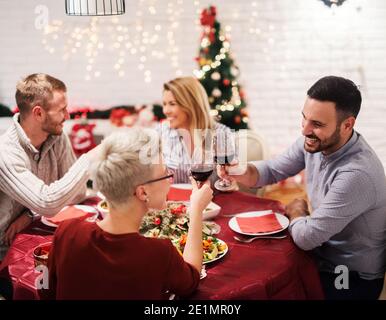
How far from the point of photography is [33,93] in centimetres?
246

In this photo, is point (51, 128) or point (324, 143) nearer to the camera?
point (324, 143)

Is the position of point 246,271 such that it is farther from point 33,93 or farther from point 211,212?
point 33,93

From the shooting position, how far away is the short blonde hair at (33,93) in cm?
246

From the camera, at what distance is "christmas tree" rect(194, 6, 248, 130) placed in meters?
4.03

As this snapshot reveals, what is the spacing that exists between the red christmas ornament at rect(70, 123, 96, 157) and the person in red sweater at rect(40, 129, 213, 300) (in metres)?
2.79

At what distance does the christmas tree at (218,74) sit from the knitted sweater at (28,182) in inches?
71.5

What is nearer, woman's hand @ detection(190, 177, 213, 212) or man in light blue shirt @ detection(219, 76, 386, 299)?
woman's hand @ detection(190, 177, 213, 212)

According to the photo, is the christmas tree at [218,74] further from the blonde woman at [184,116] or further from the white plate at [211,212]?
the white plate at [211,212]

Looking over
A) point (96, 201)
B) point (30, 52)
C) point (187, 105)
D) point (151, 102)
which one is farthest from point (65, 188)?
point (30, 52)

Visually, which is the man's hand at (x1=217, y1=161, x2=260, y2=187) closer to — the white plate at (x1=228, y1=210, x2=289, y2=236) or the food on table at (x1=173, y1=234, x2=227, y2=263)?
the white plate at (x1=228, y1=210, x2=289, y2=236)

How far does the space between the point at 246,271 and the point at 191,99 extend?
1469 mm

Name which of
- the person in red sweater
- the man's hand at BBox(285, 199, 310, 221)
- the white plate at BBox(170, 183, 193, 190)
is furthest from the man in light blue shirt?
the person in red sweater

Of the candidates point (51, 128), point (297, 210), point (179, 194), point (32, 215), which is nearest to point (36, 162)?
point (51, 128)

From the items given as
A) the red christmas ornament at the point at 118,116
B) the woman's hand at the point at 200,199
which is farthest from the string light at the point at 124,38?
the woman's hand at the point at 200,199
